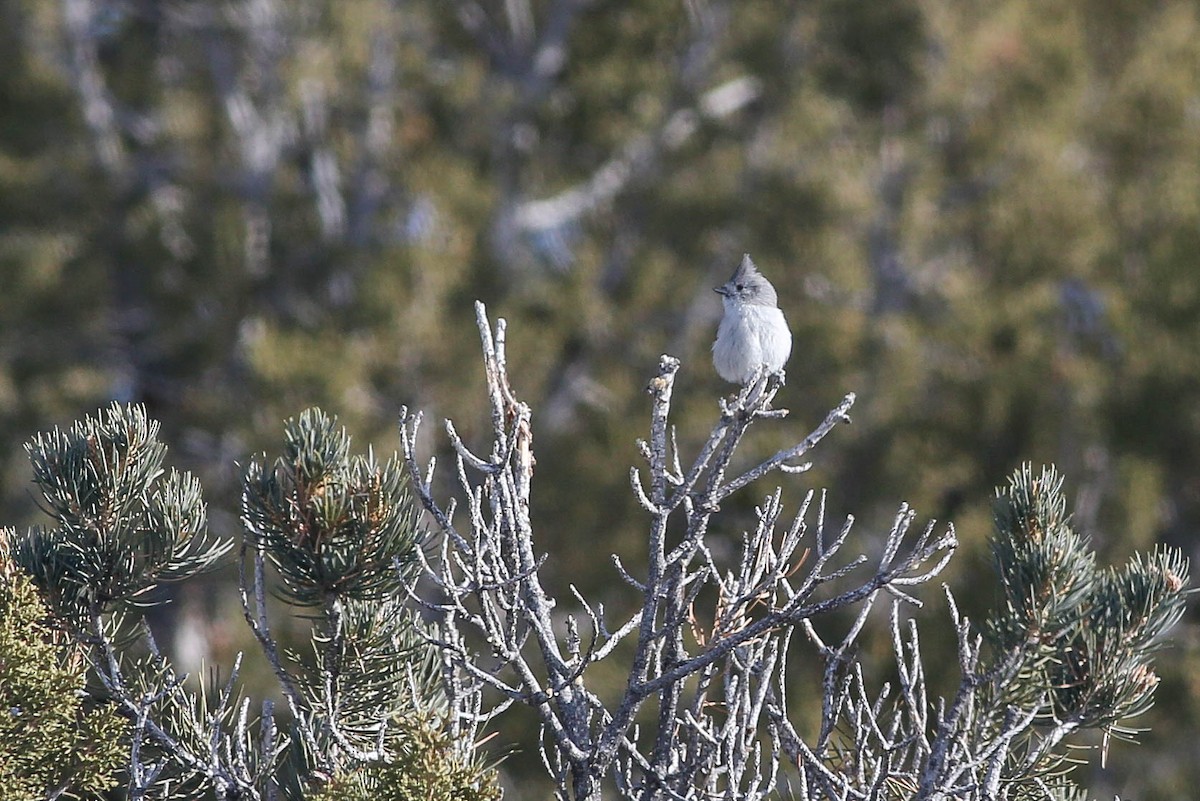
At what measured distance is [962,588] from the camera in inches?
309

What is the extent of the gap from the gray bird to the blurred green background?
4287 mm

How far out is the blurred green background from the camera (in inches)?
386

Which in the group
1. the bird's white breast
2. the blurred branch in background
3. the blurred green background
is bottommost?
the blurred green background

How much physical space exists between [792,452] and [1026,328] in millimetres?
8277

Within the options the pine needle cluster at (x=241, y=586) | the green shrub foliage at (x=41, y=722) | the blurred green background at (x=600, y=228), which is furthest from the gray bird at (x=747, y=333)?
the blurred green background at (x=600, y=228)

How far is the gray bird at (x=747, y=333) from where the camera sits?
442cm

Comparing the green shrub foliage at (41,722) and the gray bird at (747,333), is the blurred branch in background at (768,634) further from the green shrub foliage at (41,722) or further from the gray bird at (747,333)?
the gray bird at (747,333)

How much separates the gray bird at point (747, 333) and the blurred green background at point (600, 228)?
4.29 meters

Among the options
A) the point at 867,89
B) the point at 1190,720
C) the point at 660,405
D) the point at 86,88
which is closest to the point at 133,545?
the point at 660,405

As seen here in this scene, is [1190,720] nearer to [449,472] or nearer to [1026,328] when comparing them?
[1026,328]

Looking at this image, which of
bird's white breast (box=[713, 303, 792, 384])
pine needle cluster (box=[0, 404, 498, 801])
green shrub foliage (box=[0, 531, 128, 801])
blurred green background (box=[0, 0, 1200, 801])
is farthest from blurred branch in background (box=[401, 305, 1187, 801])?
blurred green background (box=[0, 0, 1200, 801])

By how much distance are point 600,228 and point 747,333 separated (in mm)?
8346

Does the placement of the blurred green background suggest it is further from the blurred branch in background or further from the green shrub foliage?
the green shrub foliage

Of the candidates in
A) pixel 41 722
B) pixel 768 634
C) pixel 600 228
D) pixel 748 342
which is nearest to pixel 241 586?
pixel 41 722
